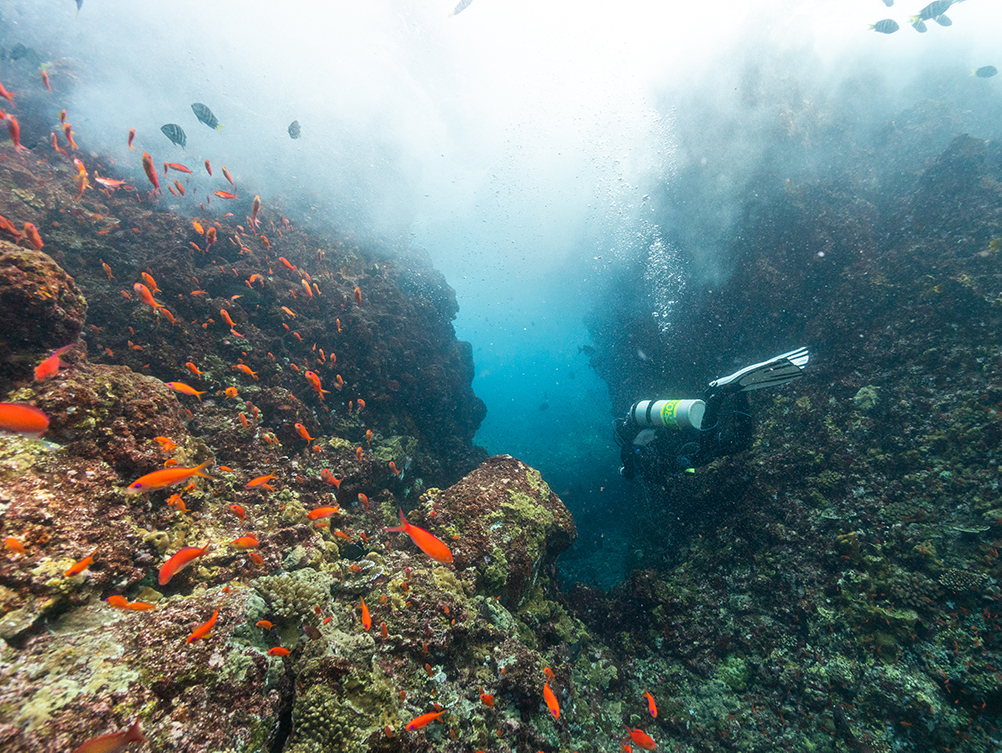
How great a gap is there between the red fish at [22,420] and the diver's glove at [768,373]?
903 cm

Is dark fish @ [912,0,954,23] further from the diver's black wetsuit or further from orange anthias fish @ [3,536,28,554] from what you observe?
orange anthias fish @ [3,536,28,554]

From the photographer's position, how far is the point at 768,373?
6855 mm

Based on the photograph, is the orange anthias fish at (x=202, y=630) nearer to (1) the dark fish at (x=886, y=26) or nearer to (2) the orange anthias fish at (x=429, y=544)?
(2) the orange anthias fish at (x=429, y=544)

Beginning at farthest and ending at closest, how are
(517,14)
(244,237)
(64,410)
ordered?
1. (517,14)
2. (244,237)
3. (64,410)

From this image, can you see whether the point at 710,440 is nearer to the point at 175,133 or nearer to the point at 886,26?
the point at 886,26

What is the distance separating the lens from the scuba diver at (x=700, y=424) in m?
6.82

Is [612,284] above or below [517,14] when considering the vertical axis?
below

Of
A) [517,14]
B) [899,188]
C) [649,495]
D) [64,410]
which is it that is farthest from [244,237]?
[899,188]

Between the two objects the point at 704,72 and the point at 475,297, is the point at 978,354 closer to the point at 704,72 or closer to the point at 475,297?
the point at 704,72

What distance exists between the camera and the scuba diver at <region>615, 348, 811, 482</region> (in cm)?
682

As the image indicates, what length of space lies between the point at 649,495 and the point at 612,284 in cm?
1608

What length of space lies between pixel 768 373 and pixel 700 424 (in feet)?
5.64

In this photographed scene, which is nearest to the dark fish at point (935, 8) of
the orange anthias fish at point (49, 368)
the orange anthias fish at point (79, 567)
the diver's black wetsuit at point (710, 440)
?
the diver's black wetsuit at point (710, 440)

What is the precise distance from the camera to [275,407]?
23.2 feet
